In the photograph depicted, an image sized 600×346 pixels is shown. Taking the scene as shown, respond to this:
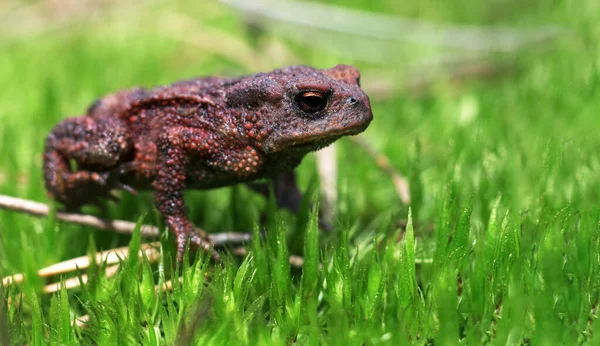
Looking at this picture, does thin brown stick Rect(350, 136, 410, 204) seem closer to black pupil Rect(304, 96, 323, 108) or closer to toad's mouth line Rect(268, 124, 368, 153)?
toad's mouth line Rect(268, 124, 368, 153)

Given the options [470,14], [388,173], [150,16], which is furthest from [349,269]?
[150,16]

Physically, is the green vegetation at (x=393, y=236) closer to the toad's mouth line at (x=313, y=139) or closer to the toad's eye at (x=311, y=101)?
the toad's mouth line at (x=313, y=139)

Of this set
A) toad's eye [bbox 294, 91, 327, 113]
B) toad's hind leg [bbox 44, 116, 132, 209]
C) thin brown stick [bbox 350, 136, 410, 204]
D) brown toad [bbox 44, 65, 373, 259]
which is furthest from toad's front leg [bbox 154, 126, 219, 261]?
thin brown stick [bbox 350, 136, 410, 204]

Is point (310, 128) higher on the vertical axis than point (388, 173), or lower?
higher

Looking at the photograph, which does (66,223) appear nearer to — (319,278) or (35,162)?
(35,162)

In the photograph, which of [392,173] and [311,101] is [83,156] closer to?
[311,101]

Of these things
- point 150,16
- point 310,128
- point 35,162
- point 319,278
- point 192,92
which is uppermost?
point 150,16
